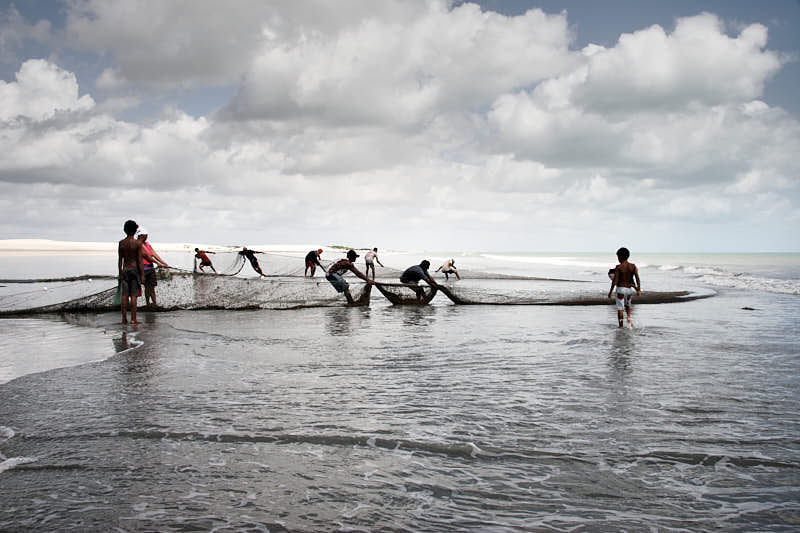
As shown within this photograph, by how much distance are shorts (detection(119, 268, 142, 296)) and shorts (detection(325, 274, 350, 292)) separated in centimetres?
480

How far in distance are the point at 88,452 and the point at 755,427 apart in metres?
5.06

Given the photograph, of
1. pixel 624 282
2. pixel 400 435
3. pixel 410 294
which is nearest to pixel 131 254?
pixel 410 294

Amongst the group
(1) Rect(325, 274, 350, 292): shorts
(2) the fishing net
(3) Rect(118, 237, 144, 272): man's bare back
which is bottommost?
(2) the fishing net

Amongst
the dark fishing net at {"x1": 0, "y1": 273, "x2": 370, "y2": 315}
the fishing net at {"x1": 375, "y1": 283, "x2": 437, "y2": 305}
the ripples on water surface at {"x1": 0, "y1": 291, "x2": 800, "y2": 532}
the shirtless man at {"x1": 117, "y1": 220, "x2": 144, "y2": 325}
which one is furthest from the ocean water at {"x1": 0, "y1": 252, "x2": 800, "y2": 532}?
the fishing net at {"x1": 375, "y1": 283, "x2": 437, "y2": 305}

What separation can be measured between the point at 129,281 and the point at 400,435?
28.5 feet

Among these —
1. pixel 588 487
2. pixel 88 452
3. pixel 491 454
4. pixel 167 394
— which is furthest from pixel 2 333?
pixel 588 487

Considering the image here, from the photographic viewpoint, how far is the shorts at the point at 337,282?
46.3ft

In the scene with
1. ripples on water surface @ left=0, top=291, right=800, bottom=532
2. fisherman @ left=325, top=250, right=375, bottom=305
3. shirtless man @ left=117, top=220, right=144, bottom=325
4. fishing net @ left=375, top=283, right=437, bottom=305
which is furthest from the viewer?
fishing net @ left=375, top=283, right=437, bottom=305

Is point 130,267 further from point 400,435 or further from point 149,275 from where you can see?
point 400,435

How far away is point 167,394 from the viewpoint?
5266 mm

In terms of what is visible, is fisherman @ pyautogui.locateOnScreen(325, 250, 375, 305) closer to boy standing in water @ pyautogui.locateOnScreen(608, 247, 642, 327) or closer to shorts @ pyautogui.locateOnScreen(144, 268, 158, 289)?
shorts @ pyautogui.locateOnScreen(144, 268, 158, 289)

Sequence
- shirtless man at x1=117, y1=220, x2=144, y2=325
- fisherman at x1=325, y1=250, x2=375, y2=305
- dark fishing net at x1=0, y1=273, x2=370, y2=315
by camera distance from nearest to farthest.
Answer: shirtless man at x1=117, y1=220, x2=144, y2=325, dark fishing net at x1=0, y1=273, x2=370, y2=315, fisherman at x1=325, y1=250, x2=375, y2=305

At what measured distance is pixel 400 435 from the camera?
4.07 m

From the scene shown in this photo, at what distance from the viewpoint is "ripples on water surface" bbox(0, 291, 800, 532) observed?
2.93 m
